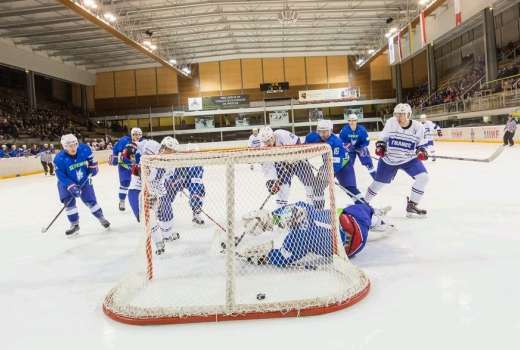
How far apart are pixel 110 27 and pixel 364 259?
14460mm

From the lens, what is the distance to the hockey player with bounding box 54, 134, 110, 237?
458 centimetres

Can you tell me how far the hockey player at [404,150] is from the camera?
4434 mm

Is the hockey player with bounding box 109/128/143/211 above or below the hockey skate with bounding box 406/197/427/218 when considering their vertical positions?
above

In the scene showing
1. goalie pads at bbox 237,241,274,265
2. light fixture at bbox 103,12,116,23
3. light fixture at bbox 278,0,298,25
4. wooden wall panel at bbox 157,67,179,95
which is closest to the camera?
goalie pads at bbox 237,241,274,265

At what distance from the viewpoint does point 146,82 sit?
A: 94.4 ft

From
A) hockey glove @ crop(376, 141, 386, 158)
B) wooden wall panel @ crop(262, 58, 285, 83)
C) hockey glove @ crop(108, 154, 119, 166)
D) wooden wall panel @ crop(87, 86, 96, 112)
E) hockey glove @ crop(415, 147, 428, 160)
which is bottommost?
hockey glove @ crop(415, 147, 428, 160)

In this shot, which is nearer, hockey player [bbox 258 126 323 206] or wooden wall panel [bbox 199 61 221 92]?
hockey player [bbox 258 126 323 206]

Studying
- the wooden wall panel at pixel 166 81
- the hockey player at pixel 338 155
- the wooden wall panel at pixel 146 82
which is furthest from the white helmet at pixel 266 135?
the wooden wall panel at pixel 146 82

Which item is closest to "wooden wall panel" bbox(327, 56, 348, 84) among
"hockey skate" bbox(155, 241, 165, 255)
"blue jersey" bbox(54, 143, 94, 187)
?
"blue jersey" bbox(54, 143, 94, 187)

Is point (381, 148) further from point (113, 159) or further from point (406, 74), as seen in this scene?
point (406, 74)

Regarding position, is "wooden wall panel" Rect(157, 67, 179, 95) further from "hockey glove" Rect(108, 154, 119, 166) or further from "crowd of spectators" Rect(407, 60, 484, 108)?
"hockey glove" Rect(108, 154, 119, 166)

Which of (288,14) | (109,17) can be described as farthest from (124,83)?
(288,14)

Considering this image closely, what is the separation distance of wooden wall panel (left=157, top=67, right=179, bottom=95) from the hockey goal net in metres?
25.8

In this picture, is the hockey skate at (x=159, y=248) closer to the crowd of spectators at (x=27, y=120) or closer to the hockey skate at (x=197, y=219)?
the hockey skate at (x=197, y=219)
